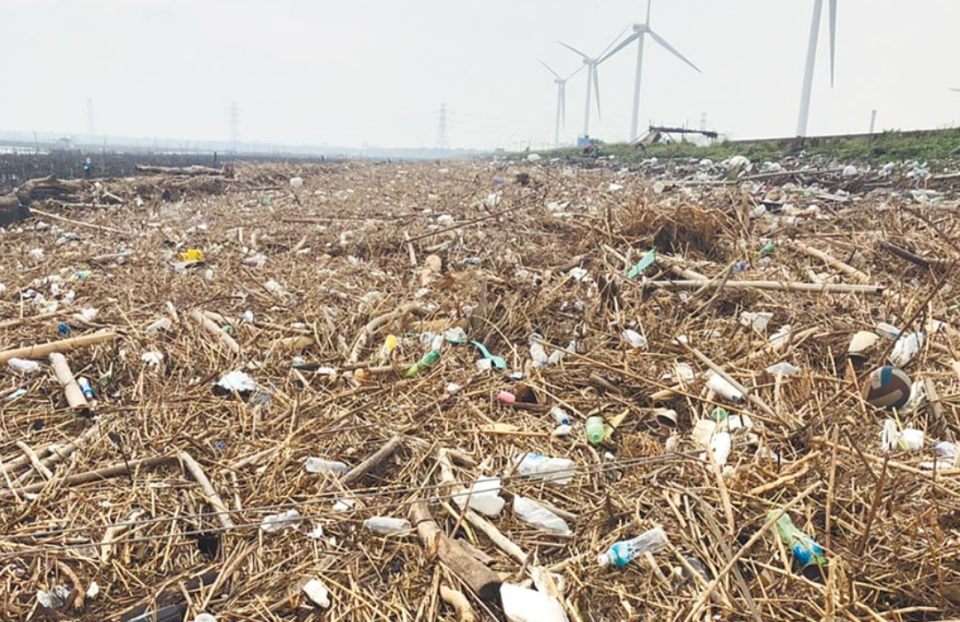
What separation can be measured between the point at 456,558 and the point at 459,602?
153 millimetres

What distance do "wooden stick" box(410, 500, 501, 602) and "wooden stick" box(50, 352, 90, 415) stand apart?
1837mm

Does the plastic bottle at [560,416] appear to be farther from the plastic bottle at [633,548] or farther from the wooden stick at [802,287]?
the wooden stick at [802,287]

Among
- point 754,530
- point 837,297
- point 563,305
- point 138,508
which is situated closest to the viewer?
point 754,530

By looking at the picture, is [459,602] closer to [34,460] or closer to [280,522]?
[280,522]

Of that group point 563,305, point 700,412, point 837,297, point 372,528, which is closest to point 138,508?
point 372,528

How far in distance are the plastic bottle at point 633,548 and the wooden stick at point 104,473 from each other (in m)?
1.83

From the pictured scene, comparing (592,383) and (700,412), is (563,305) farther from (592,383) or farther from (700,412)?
(700,412)

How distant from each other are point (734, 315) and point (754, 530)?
6.53 ft

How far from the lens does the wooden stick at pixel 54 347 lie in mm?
3094

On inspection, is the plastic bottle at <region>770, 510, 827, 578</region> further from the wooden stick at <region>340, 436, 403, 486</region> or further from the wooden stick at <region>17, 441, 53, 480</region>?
the wooden stick at <region>17, 441, 53, 480</region>

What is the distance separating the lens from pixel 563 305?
3.90 meters

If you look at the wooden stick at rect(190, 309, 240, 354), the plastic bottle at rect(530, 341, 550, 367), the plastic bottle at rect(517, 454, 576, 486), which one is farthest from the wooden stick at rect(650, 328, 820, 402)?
the wooden stick at rect(190, 309, 240, 354)

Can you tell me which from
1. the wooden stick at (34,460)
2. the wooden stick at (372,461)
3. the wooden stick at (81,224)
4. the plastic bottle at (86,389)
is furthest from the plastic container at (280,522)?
the wooden stick at (81,224)

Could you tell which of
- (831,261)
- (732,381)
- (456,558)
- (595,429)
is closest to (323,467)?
(456,558)
